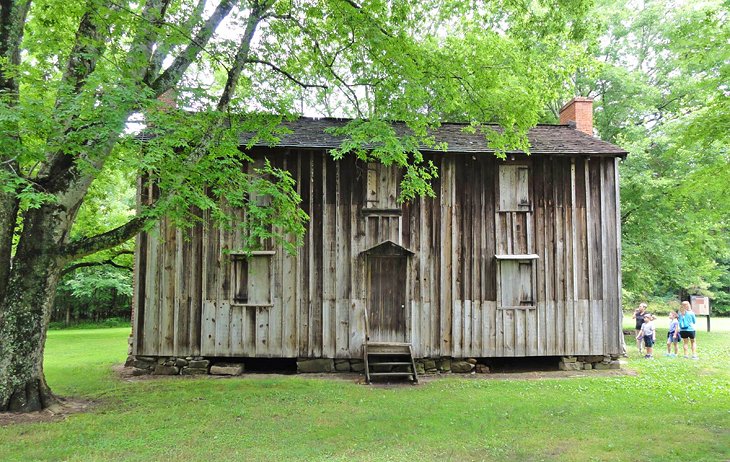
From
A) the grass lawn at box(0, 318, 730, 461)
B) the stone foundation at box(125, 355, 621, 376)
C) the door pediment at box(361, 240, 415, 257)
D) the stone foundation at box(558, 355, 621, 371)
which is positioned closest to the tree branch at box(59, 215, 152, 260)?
the grass lawn at box(0, 318, 730, 461)

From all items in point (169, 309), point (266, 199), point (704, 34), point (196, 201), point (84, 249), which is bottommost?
point (169, 309)

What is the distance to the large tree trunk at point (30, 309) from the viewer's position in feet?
28.7

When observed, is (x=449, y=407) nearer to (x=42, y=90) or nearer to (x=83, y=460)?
(x=83, y=460)

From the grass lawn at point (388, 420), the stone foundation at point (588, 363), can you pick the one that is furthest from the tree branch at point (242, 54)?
the stone foundation at point (588, 363)

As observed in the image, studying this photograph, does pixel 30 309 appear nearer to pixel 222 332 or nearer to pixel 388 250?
pixel 222 332

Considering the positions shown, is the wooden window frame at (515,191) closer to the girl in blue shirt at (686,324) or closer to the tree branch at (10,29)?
the girl in blue shirt at (686,324)

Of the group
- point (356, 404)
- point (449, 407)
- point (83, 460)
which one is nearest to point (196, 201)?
point (83, 460)

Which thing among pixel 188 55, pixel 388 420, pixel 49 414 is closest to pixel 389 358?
pixel 388 420

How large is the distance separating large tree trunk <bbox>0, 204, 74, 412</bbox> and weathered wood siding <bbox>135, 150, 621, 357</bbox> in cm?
428

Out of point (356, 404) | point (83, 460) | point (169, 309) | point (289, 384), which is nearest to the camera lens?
point (83, 460)

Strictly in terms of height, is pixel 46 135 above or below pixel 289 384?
above

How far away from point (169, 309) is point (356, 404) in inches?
244

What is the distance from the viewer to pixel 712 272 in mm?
25391

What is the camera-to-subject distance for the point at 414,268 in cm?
1409
